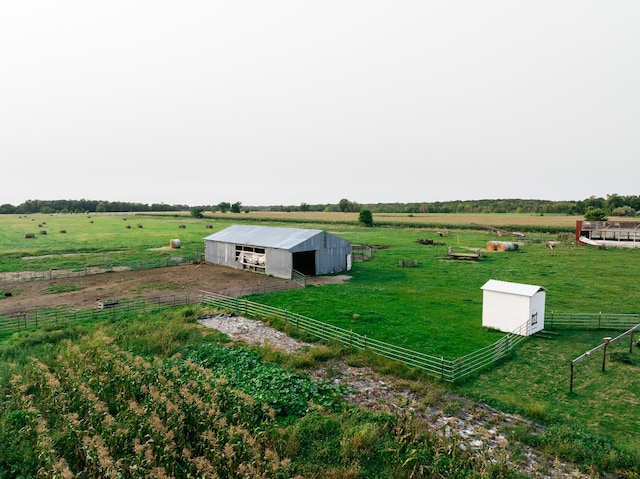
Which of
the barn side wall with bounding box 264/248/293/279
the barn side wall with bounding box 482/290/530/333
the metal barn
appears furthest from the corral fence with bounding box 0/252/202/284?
the barn side wall with bounding box 482/290/530/333

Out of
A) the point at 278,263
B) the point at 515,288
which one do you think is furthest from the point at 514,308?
the point at 278,263

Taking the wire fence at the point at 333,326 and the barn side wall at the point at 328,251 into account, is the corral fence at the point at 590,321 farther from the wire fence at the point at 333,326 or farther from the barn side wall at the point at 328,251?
the barn side wall at the point at 328,251

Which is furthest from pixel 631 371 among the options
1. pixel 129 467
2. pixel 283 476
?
pixel 129 467

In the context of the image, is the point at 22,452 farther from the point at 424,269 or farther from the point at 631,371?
the point at 424,269

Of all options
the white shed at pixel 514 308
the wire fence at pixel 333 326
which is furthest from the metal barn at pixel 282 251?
the white shed at pixel 514 308

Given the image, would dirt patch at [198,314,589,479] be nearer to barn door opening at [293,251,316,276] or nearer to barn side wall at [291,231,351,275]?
barn side wall at [291,231,351,275]
